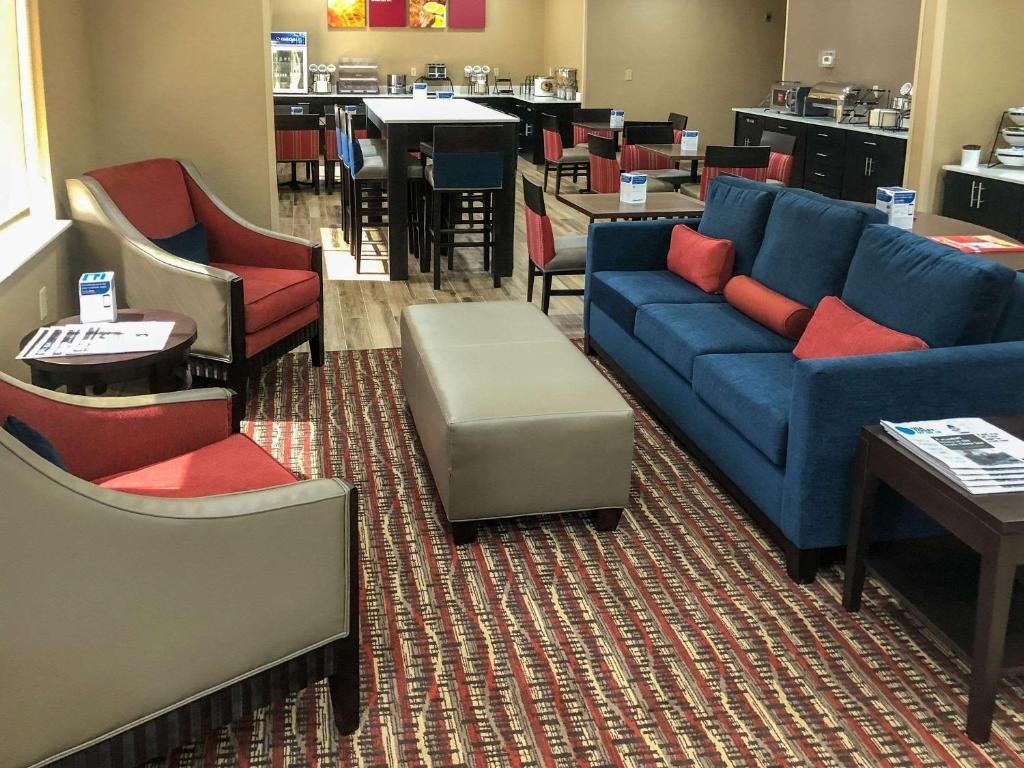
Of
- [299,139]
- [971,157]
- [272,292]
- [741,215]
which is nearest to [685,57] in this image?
[299,139]

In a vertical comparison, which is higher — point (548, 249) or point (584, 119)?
point (584, 119)

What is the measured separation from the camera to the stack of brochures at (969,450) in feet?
7.68

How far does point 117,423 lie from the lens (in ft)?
8.54

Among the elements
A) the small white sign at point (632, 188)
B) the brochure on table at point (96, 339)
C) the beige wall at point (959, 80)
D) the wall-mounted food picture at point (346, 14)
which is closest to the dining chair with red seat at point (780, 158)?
the beige wall at point (959, 80)

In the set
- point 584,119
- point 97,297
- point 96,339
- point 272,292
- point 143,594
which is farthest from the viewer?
point 584,119

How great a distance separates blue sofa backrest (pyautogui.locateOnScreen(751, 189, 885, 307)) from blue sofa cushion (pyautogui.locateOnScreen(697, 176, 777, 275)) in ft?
0.38

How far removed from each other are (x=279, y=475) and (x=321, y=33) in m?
11.8

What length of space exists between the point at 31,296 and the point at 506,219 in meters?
3.55

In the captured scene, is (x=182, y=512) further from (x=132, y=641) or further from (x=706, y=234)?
(x=706, y=234)

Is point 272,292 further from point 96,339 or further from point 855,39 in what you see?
point 855,39

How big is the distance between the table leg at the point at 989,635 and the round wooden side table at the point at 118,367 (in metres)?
2.46

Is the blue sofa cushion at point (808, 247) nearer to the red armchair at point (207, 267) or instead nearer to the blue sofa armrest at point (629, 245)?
the blue sofa armrest at point (629, 245)

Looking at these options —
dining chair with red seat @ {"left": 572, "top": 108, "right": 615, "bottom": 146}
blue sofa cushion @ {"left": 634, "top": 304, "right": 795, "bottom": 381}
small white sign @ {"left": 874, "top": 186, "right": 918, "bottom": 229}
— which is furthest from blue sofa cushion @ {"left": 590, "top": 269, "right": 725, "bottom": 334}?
dining chair with red seat @ {"left": 572, "top": 108, "right": 615, "bottom": 146}

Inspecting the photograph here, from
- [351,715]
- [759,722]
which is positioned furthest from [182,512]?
[759,722]
